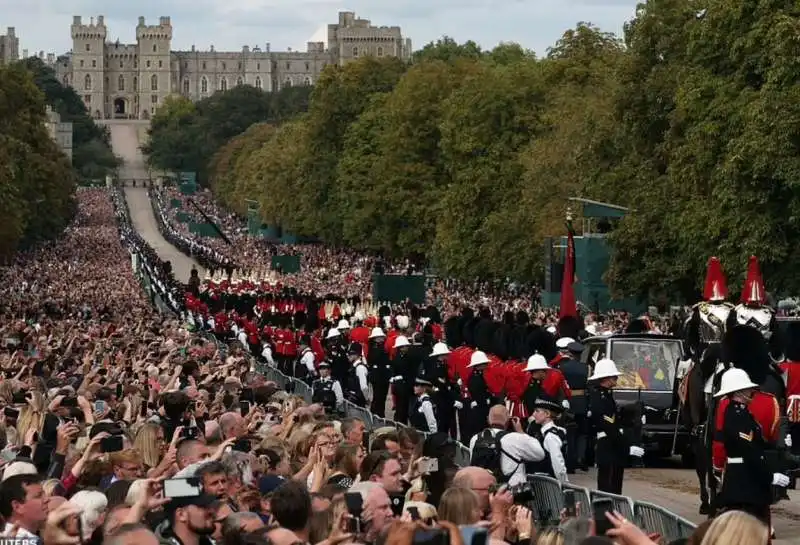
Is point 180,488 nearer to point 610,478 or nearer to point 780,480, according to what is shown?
point 780,480

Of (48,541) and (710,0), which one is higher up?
(710,0)

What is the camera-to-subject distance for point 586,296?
186 feet

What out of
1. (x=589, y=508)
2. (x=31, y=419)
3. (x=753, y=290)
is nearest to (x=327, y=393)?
(x=753, y=290)

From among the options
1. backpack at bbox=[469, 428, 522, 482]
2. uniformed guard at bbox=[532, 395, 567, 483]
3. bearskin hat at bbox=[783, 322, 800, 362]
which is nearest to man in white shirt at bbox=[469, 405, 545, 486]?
backpack at bbox=[469, 428, 522, 482]

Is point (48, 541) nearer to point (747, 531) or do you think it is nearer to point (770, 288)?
point (747, 531)

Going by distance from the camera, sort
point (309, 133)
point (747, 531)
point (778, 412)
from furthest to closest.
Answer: point (309, 133), point (778, 412), point (747, 531)

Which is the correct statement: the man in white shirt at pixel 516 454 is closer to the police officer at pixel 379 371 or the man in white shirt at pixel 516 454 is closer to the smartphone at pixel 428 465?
the smartphone at pixel 428 465

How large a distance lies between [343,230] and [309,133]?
15.3m

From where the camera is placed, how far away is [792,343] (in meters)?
23.2

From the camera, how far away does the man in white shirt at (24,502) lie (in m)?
10.8

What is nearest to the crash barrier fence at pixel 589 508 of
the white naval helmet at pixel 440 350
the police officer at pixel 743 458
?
the police officer at pixel 743 458

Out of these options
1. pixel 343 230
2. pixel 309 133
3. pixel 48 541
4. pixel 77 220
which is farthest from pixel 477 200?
pixel 77 220

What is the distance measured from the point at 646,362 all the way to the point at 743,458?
10.6 m

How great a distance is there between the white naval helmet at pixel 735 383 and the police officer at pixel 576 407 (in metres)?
7.09
